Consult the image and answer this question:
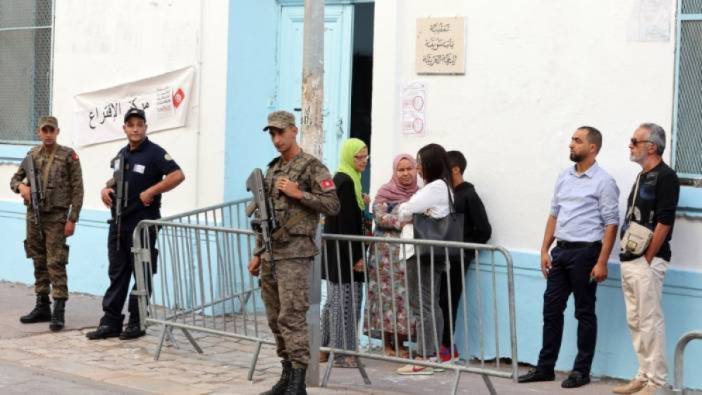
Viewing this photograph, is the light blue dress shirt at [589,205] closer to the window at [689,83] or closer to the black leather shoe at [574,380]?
the window at [689,83]

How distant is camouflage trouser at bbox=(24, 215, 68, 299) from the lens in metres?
9.57

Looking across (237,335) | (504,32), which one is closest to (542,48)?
(504,32)

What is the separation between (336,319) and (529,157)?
1903mm

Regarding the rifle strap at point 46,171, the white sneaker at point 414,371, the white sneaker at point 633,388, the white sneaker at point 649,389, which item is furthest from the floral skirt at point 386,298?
the rifle strap at point 46,171

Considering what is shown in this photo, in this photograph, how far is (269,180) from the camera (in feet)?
23.6

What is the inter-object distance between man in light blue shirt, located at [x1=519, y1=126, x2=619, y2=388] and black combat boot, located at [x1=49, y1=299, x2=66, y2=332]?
416 cm

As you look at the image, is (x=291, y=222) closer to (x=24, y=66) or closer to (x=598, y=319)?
(x=598, y=319)

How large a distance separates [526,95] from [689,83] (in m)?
1.20

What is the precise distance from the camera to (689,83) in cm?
782

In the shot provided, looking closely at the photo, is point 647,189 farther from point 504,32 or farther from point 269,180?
point 269,180

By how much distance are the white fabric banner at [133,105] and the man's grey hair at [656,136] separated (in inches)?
190

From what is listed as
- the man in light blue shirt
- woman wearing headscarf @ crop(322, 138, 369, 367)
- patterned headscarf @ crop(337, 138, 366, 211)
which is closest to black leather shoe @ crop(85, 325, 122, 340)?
woman wearing headscarf @ crop(322, 138, 369, 367)

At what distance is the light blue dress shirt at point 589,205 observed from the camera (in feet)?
24.9

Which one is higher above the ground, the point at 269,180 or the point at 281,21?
the point at 281,21
